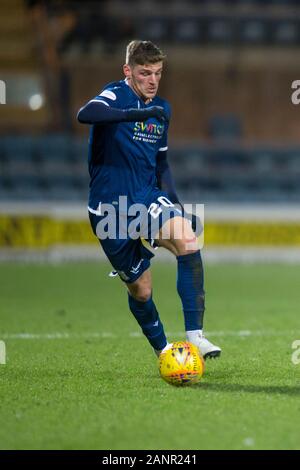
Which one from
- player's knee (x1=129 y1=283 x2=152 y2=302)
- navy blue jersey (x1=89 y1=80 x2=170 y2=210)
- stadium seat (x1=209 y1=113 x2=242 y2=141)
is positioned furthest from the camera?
stadium seat (x1=209 y1=113 x2=242 y2=141)

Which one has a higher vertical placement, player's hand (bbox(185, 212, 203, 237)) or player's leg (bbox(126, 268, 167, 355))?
player's hand (bbox(185, 212, 203, 237))

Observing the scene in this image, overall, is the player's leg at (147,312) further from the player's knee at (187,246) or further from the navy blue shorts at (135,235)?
the player's knee at (187,246)

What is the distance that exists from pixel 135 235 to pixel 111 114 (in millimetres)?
814

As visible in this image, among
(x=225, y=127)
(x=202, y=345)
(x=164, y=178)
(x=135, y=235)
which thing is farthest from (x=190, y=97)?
(x=202, y=345)

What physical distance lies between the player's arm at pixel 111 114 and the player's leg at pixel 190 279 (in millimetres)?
669

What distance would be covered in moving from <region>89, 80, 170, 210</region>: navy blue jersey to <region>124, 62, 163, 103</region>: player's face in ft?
0.20

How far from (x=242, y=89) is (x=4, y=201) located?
865 centimetres

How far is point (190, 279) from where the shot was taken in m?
5.77

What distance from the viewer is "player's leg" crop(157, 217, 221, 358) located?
5.70 m

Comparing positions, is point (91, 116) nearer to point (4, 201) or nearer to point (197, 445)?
point (197, 445)

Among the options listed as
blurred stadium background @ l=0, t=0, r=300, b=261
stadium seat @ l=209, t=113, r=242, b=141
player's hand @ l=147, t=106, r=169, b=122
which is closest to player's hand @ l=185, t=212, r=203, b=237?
Answer: player's hand @ l=147, t=106, r=169, b=122

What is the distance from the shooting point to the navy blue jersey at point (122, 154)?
5.84 metres

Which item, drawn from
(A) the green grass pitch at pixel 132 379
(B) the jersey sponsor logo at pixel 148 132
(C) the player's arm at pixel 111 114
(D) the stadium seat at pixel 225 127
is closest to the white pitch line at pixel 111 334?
(A) the green grass pitch at pixel 132 379

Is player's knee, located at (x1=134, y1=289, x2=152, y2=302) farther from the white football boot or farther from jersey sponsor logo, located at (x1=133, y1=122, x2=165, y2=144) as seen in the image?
jersey sponsor logo, located at (x1=133, y1=122, x2=165, y2=144)
